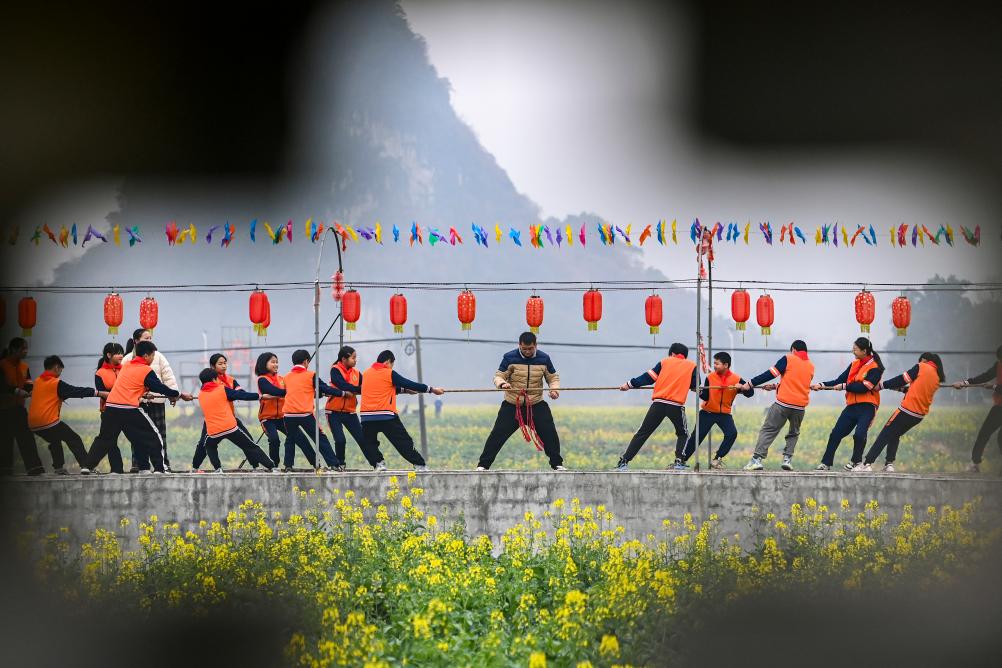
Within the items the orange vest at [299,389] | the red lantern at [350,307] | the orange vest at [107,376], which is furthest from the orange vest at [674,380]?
the orange vest at [107,376]

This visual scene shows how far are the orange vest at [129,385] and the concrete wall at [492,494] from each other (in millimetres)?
595

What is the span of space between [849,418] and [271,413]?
15.8 feet

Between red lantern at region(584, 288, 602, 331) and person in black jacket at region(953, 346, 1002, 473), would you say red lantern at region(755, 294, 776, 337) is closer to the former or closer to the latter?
red lantern at region(584, 288, 602, 331)

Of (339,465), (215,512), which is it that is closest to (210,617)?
(215,512)

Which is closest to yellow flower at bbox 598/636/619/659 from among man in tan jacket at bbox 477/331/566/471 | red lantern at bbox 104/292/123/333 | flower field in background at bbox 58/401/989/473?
man in tan jacket at bbox 477/331/566/471

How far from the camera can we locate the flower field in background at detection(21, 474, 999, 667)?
262 inches

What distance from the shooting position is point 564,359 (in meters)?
65.8

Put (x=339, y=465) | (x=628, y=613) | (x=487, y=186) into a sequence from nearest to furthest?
(x=628, y=613), (x=339, y=465), (x=487, y=186)

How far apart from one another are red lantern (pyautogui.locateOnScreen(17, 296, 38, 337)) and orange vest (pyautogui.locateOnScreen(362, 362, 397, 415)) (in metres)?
3.15

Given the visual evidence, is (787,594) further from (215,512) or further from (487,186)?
(487,186)

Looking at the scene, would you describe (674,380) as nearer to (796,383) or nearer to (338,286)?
(796,383)

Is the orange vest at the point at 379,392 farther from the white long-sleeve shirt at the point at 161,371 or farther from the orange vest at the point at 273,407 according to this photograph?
the white long-sleeve shirt at the point at 161,371

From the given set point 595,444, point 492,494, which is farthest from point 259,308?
point 595,444

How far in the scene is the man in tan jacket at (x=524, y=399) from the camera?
963 cm
